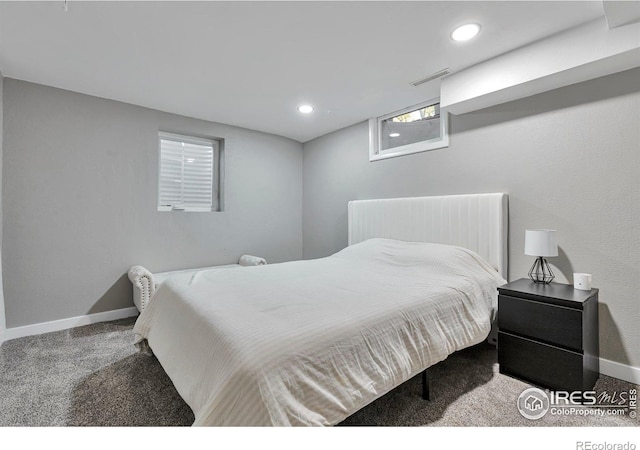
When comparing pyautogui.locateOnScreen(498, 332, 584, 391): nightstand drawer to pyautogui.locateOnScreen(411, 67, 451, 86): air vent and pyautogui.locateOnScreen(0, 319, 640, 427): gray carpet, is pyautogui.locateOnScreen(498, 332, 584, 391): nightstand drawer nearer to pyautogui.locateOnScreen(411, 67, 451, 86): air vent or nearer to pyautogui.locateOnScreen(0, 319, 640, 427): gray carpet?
pyautogui.locateOnScreen(0, 319, 640, 427): gray carpet

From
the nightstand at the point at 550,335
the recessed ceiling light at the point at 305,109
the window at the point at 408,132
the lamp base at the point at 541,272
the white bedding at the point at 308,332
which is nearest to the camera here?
the white bedding at the point at 308,332

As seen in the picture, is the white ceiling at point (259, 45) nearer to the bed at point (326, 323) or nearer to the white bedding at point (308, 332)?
the bed at point (326, 323)

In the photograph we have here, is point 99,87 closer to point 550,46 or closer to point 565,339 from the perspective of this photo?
point 550,46

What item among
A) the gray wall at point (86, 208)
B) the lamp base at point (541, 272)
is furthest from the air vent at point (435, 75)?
the gray wall at point (86, 208)

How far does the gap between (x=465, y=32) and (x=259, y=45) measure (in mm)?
1441

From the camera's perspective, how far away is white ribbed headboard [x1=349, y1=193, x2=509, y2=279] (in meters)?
2.46

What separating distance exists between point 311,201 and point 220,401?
3.73 meters

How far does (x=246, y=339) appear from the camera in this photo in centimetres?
119

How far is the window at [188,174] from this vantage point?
3574 mm

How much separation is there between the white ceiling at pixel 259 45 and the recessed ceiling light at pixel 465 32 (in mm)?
49

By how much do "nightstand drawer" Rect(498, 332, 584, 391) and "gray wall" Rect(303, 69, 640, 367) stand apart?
58 centimetres

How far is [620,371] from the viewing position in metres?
1.95
